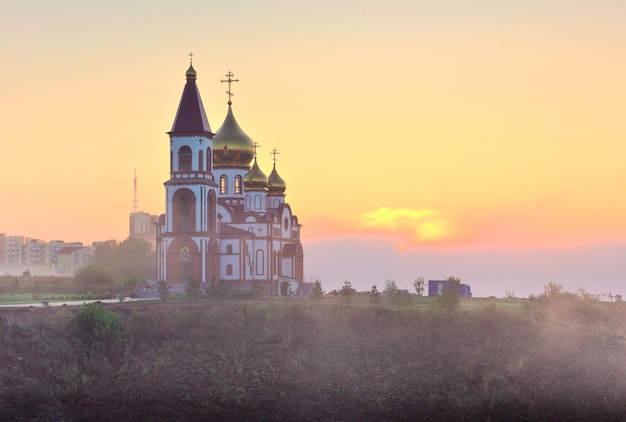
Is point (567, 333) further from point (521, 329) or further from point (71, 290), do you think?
point (71, 290)

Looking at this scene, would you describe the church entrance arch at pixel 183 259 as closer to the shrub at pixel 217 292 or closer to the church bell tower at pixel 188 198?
the church bell tower at pixel 188 198

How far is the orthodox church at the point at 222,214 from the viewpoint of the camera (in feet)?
198

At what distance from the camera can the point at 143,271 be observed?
89.9 meters

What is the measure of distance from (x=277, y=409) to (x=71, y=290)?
97.3 ft

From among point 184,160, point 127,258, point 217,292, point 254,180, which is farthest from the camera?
point 127,258

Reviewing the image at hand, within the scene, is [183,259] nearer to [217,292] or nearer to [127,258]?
[217,292]

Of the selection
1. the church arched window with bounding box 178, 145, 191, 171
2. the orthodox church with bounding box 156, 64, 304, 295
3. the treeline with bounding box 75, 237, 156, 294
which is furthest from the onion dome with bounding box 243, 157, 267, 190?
the treeline with bounding box 75, 237, 156, 294

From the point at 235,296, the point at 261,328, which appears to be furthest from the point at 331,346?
the point at 235,296

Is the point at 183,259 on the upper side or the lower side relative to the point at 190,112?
lower

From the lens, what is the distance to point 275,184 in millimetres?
72625

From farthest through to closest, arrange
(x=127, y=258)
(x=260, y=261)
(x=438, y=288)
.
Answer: (x=127, y=258)
(x=260, y=261)
(x=438, y=288)

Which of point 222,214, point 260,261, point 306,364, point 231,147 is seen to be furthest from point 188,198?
point 306,364

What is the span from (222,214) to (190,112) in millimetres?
8954

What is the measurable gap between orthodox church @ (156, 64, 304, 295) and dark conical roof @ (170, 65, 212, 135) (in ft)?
0.20
